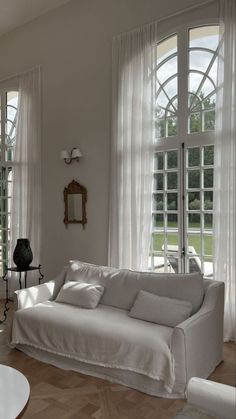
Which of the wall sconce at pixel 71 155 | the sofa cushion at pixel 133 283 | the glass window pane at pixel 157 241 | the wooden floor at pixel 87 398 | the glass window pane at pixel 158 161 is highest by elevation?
the wall sconce at pixel 71 155

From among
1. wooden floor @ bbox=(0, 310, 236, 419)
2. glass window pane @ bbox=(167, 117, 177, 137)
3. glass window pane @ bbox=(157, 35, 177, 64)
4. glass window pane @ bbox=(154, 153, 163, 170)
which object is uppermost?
glass window pane @ bbox=(157, 35, 177, 64)

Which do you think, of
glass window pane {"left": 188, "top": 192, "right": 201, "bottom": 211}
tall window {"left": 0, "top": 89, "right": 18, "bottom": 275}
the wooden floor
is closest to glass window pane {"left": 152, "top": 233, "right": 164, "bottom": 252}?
glass window pane {"left": 188, "top": 192, "right": 201, "bottom": 211}

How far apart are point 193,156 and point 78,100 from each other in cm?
200

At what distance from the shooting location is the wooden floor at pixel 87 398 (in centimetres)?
252

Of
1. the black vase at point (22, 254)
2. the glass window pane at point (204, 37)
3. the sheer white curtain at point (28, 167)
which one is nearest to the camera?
the glass window pane at point (204, 37)

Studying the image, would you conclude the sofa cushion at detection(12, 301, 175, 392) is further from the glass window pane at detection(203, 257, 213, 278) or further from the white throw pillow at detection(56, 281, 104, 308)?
the glass window pane at detection(203, 257, 213, 278)

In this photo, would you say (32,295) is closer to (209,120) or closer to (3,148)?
(209,120)

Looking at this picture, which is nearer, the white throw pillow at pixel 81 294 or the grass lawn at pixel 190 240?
the white throw pillow at pixel 81 294

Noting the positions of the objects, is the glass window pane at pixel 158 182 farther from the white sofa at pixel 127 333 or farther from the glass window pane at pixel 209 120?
the white sofa at pixel 127 333

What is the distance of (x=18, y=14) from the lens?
5.53m

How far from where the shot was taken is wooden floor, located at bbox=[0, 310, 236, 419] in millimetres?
2518

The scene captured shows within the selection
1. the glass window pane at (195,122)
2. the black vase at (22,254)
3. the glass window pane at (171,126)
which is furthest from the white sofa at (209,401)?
the black vase at (22,254)

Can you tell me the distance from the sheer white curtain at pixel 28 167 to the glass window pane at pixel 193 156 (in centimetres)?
251

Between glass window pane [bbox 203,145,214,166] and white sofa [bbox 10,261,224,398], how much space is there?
142 cm
